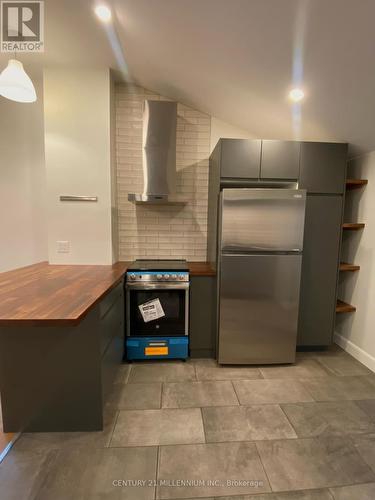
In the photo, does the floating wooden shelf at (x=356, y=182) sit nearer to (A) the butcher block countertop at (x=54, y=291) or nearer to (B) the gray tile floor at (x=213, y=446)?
(A) the butcher block countertop at (x=54, y=291)

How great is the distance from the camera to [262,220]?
2094 mm

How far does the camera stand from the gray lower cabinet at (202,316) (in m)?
2.34

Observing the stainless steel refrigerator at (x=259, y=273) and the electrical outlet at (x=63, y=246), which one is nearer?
the stainless steel refrigerator at (x=259, y=273)

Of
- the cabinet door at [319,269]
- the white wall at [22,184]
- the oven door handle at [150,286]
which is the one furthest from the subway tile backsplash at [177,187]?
the cabinet door at [319,269]

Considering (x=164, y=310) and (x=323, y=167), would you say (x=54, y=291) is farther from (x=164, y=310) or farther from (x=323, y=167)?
(x=323, y=167)

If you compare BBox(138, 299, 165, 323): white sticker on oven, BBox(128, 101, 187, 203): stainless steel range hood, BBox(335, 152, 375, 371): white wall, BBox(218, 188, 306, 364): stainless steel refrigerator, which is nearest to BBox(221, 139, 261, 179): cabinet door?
BBox(218, 188, 306, 364): stainless steel refrigerator

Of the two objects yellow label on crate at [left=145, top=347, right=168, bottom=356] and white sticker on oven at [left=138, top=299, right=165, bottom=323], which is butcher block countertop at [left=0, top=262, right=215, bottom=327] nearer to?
white sticker on oven at [left=138, top=299, right=165, bottom=323]

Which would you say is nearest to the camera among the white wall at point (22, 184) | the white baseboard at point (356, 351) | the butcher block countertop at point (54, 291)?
the butcher block countertop at point (54, 291)

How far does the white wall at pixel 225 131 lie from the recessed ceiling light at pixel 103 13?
139cm

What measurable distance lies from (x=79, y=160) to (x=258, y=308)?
2266 millimetres

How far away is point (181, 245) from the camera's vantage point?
290 cm

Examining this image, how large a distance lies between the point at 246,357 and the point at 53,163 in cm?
267

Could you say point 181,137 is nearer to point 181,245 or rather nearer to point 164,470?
point 181,245

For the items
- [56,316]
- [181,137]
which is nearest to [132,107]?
[181,137]
